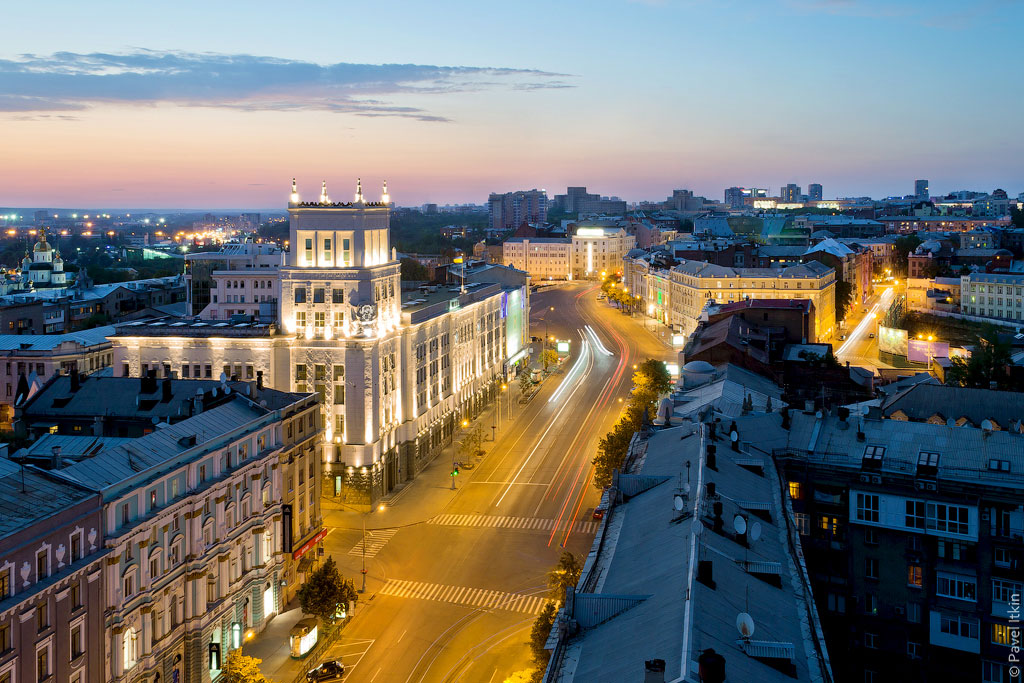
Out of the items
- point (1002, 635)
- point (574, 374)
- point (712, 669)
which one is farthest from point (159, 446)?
point (574, 374)

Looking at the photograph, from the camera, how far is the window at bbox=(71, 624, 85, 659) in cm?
3544

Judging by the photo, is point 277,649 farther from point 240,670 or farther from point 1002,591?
point 1002,591

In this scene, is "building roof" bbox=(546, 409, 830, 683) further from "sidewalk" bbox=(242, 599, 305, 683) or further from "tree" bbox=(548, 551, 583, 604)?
"sidewalk" bbox=(242, 599, 305, 683)

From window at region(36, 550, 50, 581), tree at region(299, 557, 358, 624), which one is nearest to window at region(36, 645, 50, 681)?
window at region(36, 550, 50, 581)

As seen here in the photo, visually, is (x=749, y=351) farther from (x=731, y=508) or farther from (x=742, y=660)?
(x=742, y=660)

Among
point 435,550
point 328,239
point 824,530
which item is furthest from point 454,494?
point 824,530

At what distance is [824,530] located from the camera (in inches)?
1719

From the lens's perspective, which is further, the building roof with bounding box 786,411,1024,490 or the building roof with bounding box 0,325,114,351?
the building roof with bounding box 0,325,114,351

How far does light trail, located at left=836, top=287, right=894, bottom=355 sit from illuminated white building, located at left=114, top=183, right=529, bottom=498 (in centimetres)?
7677

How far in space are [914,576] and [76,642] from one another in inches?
1304

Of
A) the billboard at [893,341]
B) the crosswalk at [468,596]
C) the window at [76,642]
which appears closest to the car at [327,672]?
the crosswalk at [468,596]

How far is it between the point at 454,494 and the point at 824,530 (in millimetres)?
35924

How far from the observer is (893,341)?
120812 millimetres

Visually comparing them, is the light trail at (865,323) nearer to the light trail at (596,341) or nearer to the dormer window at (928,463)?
the light trail at (596,341)
